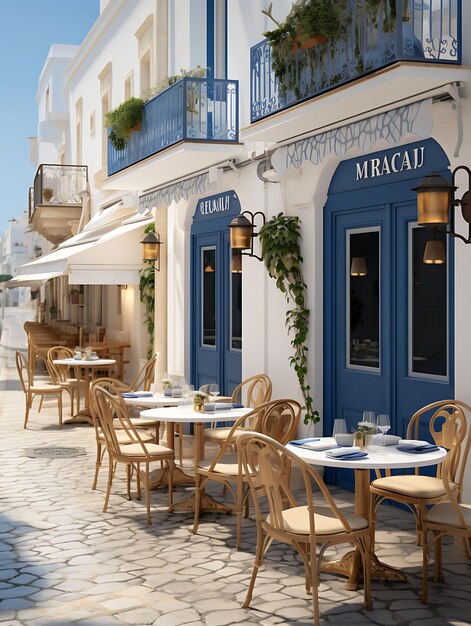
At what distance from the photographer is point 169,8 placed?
13883 millimetres

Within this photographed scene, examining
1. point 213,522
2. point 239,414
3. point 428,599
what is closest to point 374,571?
point 428,599

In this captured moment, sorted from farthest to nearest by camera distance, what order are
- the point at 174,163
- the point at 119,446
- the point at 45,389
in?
the point at 45,389 < the point at 174,163 < the point at 119,446

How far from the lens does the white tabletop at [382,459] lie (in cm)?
548

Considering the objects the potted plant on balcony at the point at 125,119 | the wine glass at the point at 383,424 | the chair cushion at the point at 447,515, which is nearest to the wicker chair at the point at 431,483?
the chair cushion at the point at 447,515

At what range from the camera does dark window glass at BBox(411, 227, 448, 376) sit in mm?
7496

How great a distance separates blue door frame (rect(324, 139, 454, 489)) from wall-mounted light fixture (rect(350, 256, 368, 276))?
130 millimetres

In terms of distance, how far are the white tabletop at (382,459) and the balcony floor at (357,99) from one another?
107 inches

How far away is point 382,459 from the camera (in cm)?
562

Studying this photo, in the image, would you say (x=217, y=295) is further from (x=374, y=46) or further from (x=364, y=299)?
(x=374, y=46)

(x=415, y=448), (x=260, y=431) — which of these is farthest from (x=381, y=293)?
(x=415, y=448)

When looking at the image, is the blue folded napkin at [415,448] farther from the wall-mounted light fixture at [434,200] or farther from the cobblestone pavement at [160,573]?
the wall-mounted light fixture at [434,200]

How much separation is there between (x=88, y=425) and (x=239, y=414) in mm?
5756

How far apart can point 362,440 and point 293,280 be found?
3.79 m

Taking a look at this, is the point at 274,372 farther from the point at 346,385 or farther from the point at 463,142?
the point at 463,142
